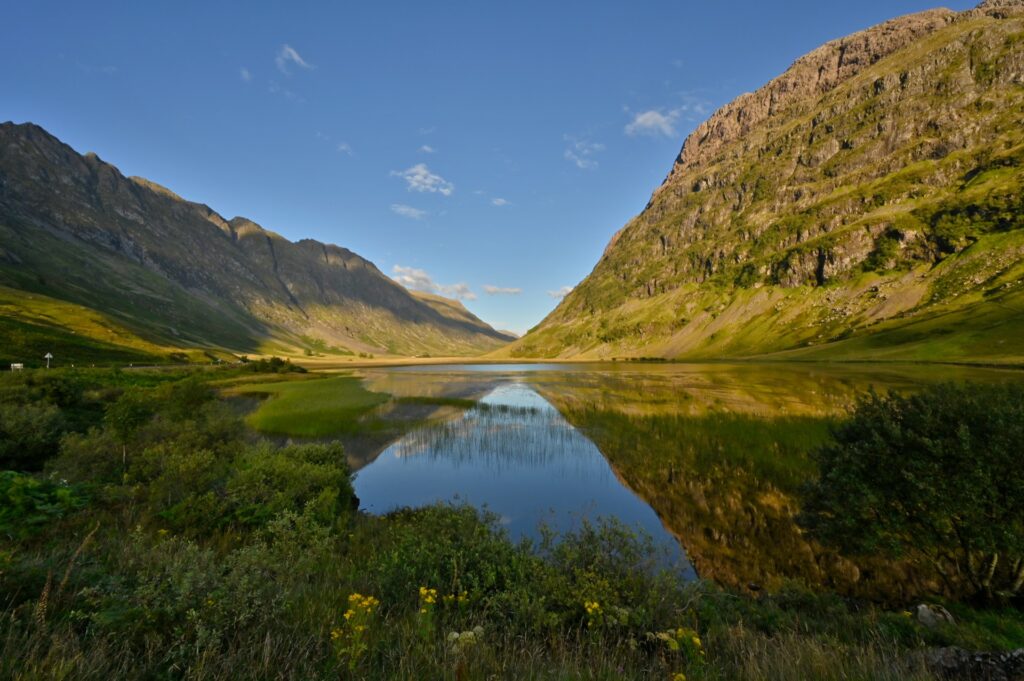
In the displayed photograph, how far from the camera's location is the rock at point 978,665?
229 inches

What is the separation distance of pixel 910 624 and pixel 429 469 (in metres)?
23.3

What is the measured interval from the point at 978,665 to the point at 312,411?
4759cm

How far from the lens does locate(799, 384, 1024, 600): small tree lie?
11.4 meters

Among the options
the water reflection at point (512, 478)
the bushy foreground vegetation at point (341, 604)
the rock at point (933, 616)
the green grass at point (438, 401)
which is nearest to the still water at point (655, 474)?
the water reflection at point (512, 478)

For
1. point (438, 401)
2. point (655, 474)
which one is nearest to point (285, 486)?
point (655, 474)

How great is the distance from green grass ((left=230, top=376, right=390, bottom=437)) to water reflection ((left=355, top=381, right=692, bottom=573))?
332 inches

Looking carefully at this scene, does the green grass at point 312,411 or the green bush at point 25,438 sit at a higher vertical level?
the green bush at point 25,438

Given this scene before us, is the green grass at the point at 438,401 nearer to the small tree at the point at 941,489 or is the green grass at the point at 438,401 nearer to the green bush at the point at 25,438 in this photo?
the green bush at the point at 25,438

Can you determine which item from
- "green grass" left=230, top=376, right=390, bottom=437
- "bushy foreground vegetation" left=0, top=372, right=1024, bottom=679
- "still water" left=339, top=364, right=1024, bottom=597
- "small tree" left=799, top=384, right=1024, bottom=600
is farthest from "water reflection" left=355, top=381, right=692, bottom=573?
"green grass" left=230, top=376, right=390, bottom=437

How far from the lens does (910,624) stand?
30.9 feet

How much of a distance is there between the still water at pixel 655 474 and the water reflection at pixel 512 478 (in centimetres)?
10

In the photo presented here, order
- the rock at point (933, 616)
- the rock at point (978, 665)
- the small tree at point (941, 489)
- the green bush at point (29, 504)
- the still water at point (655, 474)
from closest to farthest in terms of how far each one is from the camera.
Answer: the rock at point (978, 665)
the green bush at point (29, 504)
the rock at point (933, 616)
the small tree at point (941, 489)
the still water at point (655, 474)

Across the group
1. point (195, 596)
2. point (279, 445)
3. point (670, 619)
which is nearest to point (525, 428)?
point (279, 445)

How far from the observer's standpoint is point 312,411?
44.3 metres
